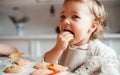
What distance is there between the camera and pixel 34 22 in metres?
3.05

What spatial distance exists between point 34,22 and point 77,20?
93.5 inches

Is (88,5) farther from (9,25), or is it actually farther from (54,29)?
(9,25)

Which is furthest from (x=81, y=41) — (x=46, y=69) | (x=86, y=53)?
(x=46, y=69)

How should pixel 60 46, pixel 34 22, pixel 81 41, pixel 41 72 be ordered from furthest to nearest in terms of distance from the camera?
pixel 34 22 → pixel 81 41 → pixel 60 46 → pixel 41 72

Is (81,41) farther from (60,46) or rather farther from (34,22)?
(34,22)

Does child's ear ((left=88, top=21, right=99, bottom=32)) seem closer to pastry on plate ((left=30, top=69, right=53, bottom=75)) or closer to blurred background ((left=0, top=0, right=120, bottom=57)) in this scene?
pastry on plate ((left=30, top=69, right=53, bottom=75))

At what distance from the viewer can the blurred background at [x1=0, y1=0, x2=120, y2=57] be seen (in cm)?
265

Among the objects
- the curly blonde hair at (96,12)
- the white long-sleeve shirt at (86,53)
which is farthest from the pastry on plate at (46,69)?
the curly blonde hair at (96,12)

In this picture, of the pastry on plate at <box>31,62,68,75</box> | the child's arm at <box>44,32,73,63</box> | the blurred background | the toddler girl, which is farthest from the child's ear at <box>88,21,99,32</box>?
the blurred background

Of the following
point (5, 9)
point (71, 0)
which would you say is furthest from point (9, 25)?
point (71, 0)

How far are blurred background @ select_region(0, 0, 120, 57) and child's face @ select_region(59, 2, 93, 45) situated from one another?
1.80 meters

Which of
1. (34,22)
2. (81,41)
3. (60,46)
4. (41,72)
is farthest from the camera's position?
(34,22)

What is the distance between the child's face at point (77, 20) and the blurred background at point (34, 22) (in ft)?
5.91

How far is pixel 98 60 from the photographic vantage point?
0.65 m
